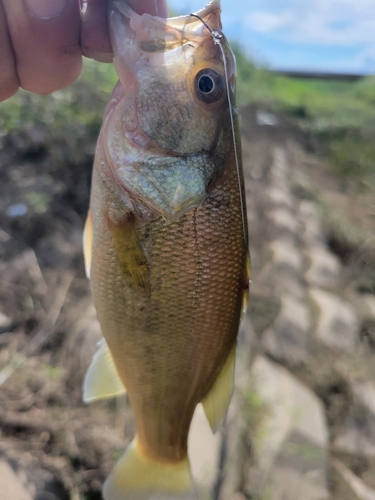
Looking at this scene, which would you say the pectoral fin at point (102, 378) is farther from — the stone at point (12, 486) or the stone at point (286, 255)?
the stone at point (286, 255)

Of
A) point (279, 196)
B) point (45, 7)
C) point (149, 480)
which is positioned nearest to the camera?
point (45, 7)

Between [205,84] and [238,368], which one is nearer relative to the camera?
[205,84]

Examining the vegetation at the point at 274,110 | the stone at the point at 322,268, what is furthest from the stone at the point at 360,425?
the vegetation at the point at 274,110

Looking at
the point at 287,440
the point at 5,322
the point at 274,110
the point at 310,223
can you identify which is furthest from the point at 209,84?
the point at 274,110

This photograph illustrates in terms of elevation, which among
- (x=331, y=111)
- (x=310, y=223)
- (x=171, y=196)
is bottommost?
(x=331, y=111)

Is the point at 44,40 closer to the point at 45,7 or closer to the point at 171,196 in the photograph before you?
the point at 45,7

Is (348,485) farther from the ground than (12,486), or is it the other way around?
(12,486)

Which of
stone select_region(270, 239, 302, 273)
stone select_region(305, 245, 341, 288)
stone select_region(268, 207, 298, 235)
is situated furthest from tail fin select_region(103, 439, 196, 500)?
stone select_region(268, 207, 298, 235)
